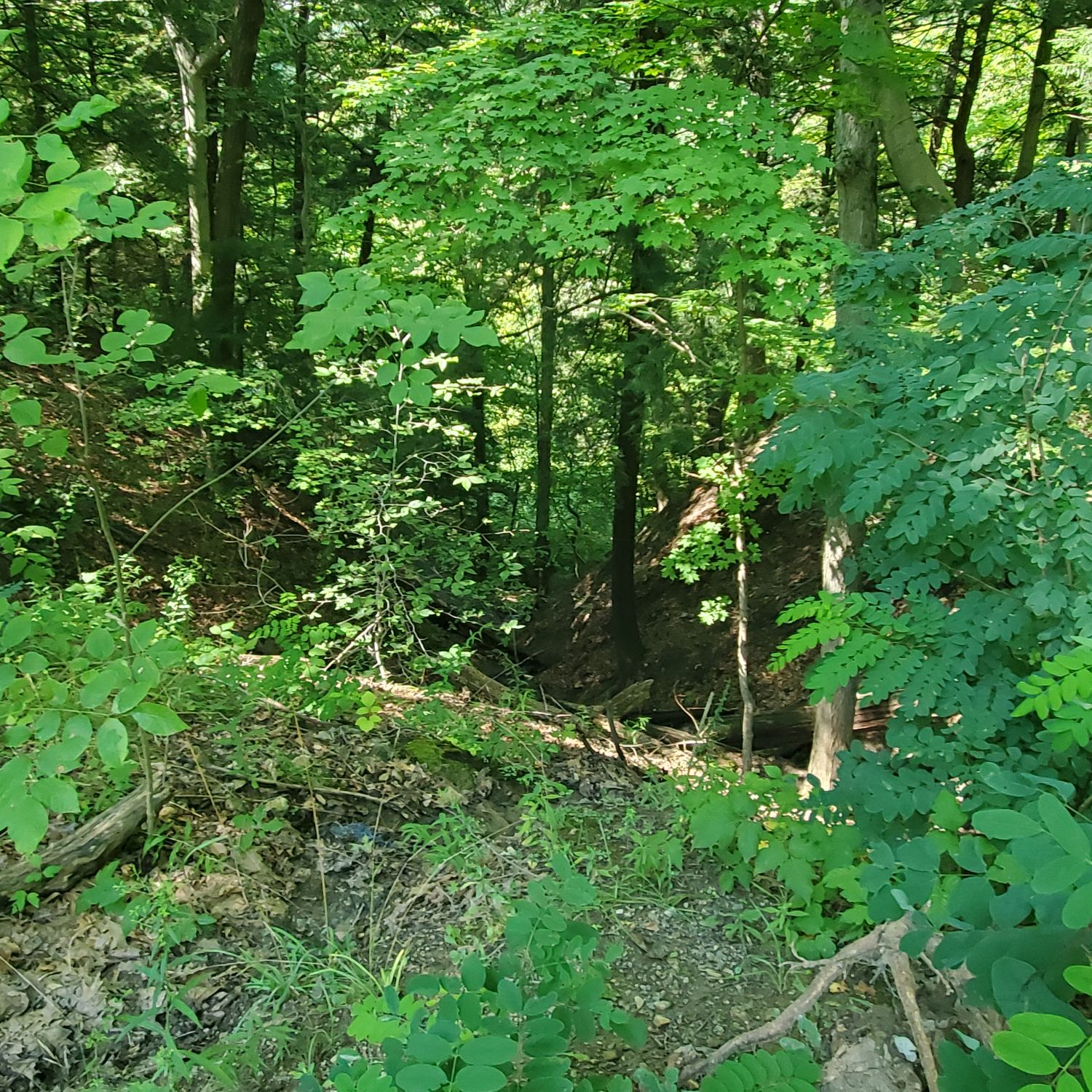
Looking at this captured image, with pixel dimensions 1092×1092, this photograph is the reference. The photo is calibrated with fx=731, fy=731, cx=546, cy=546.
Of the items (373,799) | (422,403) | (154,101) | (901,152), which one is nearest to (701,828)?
(373,799)

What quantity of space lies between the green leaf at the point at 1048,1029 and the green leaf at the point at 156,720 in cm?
145

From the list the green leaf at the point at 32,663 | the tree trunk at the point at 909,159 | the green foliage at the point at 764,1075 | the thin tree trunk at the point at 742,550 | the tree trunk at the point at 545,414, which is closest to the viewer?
the green foliage at the point at 764,1075

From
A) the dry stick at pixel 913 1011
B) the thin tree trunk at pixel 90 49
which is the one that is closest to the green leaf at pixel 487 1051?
the dry stick at pixel 913 1011

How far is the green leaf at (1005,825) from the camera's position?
1.20m

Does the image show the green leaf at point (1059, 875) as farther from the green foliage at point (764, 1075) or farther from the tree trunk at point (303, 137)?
the tree trunk at point (303, 137)

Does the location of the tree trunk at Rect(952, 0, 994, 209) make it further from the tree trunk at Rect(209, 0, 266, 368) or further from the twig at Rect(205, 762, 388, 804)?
the twig at Rect(205, 762, 388, 804)

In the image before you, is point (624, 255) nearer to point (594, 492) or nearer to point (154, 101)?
point (154, 101)

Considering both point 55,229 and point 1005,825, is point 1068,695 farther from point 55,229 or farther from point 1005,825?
point 55,229

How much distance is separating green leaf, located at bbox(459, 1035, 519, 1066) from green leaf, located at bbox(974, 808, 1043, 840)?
34.5 inches

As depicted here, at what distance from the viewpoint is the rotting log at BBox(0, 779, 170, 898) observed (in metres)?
2.60

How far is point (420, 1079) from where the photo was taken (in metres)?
1.21

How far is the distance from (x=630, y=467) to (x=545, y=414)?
126 inches

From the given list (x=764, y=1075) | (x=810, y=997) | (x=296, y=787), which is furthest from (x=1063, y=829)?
(x=296, y=787)

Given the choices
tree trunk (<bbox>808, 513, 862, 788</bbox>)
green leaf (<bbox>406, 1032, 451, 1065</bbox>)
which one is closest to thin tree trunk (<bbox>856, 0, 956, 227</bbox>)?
tree trunk (<bbox>808, 513, 862, 788</bbox>)
